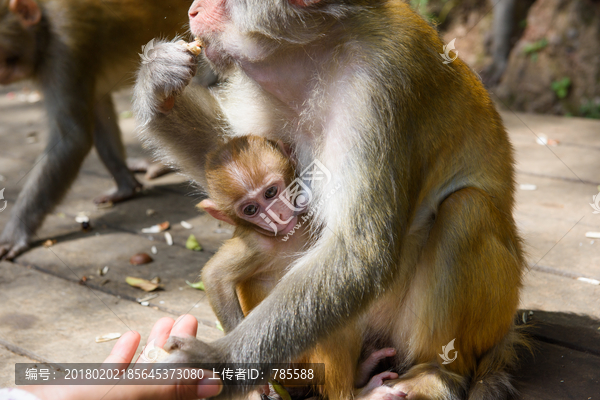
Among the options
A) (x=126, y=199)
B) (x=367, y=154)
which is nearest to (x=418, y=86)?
(x=367, y=154)

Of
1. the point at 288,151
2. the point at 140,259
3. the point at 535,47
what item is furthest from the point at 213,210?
the point at 535,47

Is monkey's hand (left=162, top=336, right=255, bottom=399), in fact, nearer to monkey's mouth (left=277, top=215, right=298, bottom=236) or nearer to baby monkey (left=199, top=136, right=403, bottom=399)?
baby monkey (left=199, top=136, right=403, bottom=399)

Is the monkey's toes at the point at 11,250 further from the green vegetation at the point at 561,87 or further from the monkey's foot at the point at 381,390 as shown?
the green vegetation at the point at 561,87

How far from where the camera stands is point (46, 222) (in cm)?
427

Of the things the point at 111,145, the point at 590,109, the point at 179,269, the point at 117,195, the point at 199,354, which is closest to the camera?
the point at 199,354

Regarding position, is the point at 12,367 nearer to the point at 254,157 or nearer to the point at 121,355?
the point at 121,355

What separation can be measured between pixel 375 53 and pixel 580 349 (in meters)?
1.48

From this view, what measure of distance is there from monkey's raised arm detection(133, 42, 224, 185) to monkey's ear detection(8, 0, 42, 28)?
7.49 feet

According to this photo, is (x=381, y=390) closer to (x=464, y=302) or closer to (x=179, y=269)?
(x=464, y=302)

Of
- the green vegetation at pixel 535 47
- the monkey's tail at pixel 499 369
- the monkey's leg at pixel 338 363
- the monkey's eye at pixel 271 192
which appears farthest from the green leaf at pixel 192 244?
the green vegetation at pixel 535 47

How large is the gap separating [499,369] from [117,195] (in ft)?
10.5

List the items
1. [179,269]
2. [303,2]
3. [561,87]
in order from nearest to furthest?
1. [303,2]
2. [179,269]
3. [561,87]

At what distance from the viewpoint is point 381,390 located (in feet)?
7.00

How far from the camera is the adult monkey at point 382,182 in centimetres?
199
